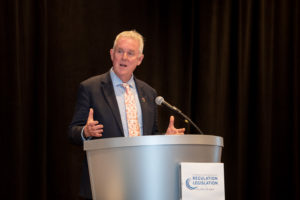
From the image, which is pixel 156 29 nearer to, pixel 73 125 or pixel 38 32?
pixel 38 32

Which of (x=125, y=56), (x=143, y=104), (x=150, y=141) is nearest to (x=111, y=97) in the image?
(x=143, y=104)

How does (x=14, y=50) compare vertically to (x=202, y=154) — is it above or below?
above

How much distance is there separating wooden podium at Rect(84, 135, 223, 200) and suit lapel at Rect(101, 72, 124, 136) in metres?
0.74

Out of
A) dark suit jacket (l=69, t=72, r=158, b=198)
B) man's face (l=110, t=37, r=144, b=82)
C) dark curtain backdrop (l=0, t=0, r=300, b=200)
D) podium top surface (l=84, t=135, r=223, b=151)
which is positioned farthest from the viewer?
dark curtain backdrop (l=0, t=0, r=300, b=200)

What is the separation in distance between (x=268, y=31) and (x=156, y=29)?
1.23m

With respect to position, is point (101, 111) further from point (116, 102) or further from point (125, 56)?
point (125, 56)

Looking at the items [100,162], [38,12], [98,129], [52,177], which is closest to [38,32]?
[38,12]

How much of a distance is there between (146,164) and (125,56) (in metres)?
1.25

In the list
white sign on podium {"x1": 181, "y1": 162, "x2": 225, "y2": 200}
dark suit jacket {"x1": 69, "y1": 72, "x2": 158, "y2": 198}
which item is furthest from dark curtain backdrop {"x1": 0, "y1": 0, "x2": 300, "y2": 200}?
white sign on podium {"x1": 181, "y1": 162, "x2": 225, "y2": 200}

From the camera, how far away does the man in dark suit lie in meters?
2.76

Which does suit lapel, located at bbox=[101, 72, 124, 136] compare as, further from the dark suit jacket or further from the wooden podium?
the wooden podium

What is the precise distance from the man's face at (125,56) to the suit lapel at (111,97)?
0.12m

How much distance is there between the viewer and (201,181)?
79.0 inches

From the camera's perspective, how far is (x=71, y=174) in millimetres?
4305
